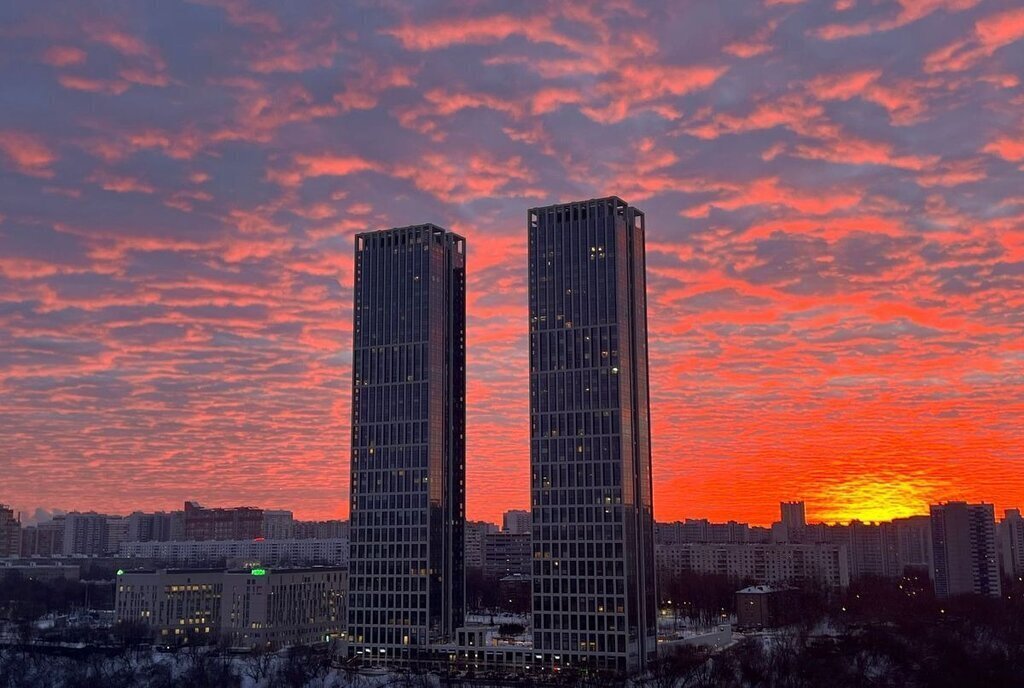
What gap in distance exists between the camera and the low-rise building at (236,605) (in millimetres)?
174375

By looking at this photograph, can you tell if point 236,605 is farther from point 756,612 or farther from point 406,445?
point 756,612

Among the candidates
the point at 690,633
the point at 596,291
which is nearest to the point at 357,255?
the point at 596,291

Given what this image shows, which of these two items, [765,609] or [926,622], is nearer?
[926,622]

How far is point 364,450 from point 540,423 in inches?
1113

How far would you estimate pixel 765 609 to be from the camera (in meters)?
186

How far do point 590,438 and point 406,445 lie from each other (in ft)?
92.7

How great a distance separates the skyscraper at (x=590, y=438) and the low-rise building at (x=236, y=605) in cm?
5217

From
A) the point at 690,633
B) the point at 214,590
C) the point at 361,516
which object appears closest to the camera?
the point at 361,516

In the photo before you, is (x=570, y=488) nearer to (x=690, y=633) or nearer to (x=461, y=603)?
(x=461, y=603)

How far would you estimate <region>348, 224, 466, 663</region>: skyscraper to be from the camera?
146 metres

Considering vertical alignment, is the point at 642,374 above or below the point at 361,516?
above

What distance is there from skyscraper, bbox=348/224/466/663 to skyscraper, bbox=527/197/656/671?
53.8 feet

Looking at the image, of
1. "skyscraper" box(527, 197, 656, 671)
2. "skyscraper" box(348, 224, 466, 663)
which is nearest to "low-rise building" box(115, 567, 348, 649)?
"skyscraper" box(348, 224, 466, 663)

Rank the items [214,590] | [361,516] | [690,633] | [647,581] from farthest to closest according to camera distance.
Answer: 1. [214,590]
2. [690,633]
3. [361,516]
4. [647,581]
